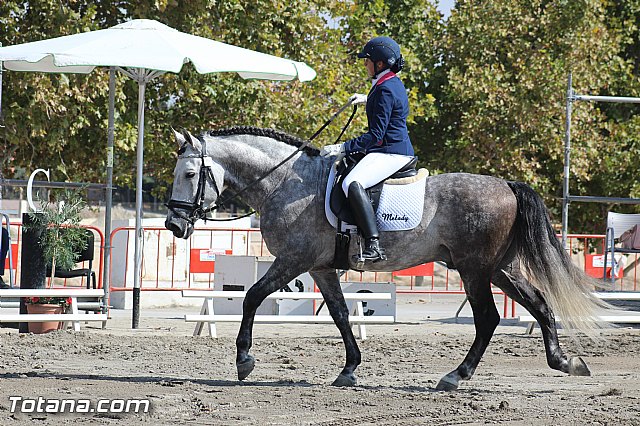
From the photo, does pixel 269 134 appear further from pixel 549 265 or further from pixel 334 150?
pixel 549 265

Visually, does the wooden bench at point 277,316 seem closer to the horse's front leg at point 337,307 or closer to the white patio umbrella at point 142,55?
the white patio umbrella at point 142,55

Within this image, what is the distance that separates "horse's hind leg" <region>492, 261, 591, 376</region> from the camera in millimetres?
8188

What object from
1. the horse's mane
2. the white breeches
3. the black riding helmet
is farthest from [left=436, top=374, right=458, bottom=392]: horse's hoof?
the black riding helmet

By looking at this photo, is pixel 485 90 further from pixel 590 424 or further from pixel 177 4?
pixel 590 424

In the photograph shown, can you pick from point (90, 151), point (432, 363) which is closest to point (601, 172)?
point (90, 151)

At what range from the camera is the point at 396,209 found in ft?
26.3

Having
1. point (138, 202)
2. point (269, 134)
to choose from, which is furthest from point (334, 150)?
point (138, 202)

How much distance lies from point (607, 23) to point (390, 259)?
23.6 metres

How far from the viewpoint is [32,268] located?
1176cm

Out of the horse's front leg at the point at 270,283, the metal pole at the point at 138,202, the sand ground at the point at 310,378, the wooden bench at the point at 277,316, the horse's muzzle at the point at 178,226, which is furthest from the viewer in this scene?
the metal pole at the point at 138,202

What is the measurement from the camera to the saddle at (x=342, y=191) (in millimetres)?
7996

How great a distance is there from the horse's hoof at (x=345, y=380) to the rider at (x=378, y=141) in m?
0.97

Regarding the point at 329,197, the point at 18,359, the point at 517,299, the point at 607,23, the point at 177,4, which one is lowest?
the point at 18,359

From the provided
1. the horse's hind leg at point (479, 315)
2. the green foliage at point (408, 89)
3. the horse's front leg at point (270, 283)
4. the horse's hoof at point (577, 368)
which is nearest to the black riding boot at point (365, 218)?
the horse's front leg at point (270, 283)
